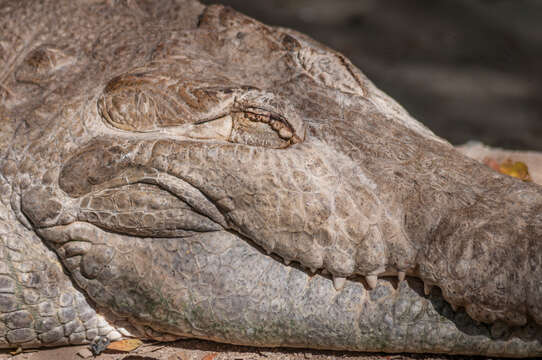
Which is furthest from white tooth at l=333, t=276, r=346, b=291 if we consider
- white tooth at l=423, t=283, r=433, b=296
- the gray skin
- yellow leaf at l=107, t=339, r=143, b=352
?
yellow leaf at l=107, t=339, r=143, b=352

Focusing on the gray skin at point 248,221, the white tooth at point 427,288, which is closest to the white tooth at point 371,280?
the gray skin at point 248,221

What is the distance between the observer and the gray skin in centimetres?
223

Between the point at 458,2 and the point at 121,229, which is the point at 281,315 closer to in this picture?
the point at 121,229

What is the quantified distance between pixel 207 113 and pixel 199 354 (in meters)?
1.10

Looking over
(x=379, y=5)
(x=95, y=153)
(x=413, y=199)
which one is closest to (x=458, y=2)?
(x=379, y=5)

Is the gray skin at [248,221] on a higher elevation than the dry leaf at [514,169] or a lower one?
lower

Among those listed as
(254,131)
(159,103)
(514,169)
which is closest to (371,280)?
(254,131)

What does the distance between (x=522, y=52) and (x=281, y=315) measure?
165 inches

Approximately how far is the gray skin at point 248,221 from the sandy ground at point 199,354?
68mm

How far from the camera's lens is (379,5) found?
6094mm

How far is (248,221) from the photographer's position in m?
2.36

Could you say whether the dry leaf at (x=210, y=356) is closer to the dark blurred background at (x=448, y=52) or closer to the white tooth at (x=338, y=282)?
the white tooth at (x=338, y=282)

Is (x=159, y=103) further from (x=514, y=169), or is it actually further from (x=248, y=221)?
(x=514, y=169)

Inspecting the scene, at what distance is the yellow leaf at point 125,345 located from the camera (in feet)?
8.71
